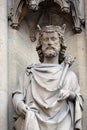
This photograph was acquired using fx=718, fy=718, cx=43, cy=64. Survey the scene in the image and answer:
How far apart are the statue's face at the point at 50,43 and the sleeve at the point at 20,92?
13.7 inches

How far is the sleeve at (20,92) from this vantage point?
7264mm

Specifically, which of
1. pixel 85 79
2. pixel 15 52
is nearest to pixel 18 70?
pixel 15 52

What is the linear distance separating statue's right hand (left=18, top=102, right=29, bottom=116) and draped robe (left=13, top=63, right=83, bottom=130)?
0.05m

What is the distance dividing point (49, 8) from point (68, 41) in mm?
440

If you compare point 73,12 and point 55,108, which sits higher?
point 73,12

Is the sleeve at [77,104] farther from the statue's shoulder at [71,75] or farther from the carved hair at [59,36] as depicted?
the carved hair at [59,36]

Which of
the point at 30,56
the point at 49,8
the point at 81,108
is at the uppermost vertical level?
the point at 49,8

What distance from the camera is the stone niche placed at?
784cm

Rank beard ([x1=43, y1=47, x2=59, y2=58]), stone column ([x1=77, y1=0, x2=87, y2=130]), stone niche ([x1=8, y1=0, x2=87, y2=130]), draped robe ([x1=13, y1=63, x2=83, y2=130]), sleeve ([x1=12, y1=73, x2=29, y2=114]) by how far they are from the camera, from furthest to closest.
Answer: stone niche ([x1=8, y1=0, x2=87, y2=130]) → stone column ([x1=77, y1=0, x2=87, y2=130]) → beard ([x1=43, y1=47, x2=59, y2=58]) → sleeve ([x1=12, y1=73, x2=29, y2=114]) → draped robe ([x1=13, y1=63, x2=83, y2=130])

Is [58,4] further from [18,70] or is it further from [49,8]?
[18,70]

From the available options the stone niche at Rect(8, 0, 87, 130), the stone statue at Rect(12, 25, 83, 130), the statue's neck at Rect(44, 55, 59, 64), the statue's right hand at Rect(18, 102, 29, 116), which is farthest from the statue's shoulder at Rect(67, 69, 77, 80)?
the statue's right hand at Rect(18, 102, 29, 116)

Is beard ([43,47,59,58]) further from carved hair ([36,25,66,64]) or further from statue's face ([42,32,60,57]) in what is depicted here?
carved hair ([36,25,66,64])

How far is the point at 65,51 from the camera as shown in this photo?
26.2 feet

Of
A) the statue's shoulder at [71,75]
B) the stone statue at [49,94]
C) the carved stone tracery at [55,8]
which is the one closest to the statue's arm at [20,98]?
the stone statue at [49,94]
